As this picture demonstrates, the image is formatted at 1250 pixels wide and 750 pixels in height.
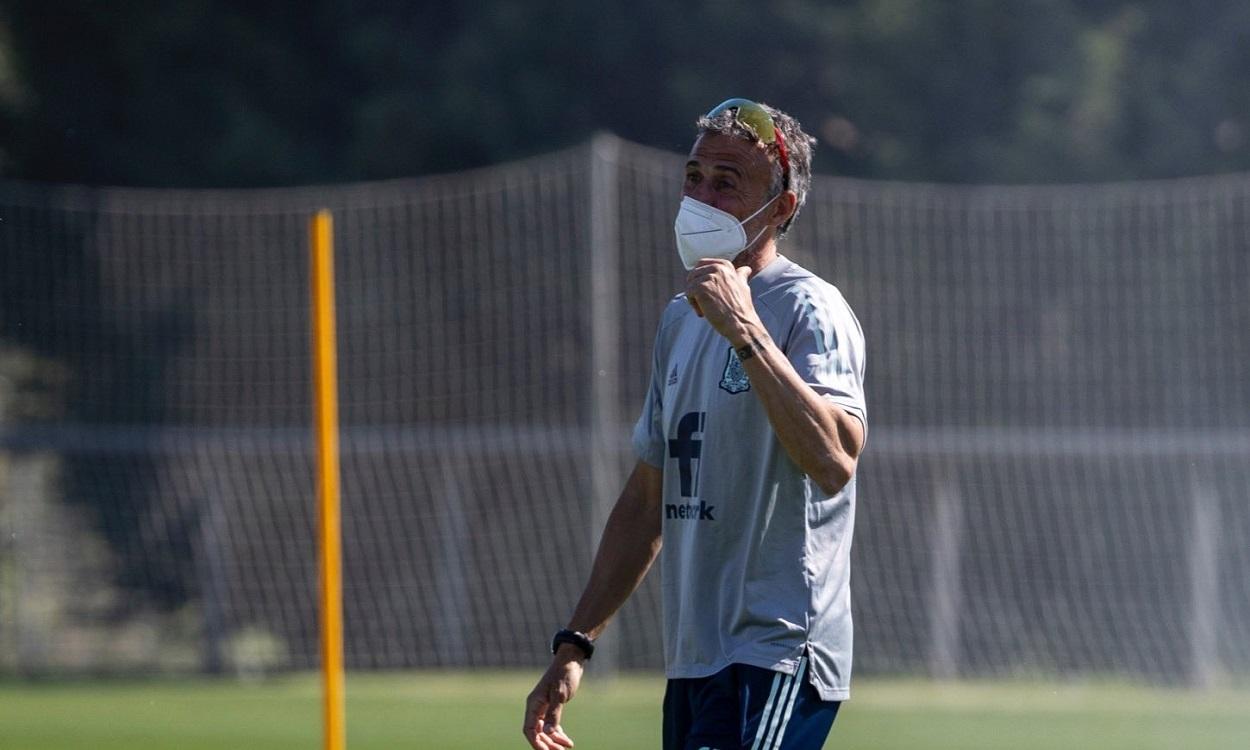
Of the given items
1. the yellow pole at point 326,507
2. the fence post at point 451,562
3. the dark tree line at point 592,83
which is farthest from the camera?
the dark tree line at point 592,83

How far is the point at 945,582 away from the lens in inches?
657

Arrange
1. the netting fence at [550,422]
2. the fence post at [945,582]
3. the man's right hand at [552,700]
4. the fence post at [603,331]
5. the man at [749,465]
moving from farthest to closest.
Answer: the netting fence at [550,422]
the fence post at [945,582]
the fence post at [603,331]
the man's right hand at [552,700]
the man at [749,465]

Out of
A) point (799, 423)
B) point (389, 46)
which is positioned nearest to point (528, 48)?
point (389, 46)

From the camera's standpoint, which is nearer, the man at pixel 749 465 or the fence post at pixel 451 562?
the man at pixel 749 465

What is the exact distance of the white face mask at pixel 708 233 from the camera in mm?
4129

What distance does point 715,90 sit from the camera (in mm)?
22281

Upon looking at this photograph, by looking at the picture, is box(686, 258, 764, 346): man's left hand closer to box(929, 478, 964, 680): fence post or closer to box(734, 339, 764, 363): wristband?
box(734, 339, 764, 363): wristband

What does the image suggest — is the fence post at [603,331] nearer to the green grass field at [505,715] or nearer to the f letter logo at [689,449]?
the green grass field at [505,715]

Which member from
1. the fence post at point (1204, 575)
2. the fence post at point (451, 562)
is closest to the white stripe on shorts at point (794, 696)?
the fence post at point (1204, 575)

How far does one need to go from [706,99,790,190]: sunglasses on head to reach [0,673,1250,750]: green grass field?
6748mm

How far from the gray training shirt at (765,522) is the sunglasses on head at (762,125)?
0.24 meters

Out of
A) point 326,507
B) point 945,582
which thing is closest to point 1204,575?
point 945,582

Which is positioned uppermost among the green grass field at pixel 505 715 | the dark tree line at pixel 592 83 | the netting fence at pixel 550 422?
the dark tree line at pixel 592 83

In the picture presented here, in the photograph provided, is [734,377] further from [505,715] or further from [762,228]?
[505,715]
